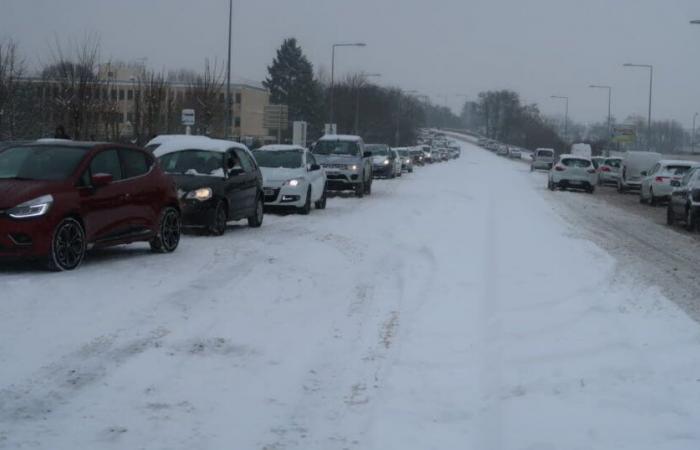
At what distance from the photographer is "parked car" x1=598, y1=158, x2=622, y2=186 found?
52.6m

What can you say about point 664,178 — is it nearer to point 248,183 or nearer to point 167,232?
point 248,183

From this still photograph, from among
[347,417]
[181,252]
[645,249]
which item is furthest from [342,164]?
[347,417]

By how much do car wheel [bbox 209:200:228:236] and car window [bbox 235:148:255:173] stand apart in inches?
71.2

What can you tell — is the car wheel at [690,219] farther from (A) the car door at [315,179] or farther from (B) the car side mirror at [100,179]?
(B) the car side mirror at [100,179]

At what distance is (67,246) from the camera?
12.0m

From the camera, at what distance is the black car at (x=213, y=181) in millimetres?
17188

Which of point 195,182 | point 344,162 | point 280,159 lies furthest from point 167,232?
point 344,162

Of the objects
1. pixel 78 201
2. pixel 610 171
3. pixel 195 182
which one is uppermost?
pixel 610 171

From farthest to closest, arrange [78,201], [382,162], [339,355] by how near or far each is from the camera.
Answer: [382,162] → [78,201] → [339,355]

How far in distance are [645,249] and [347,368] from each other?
11.5m

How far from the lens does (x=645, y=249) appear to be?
1825 cm

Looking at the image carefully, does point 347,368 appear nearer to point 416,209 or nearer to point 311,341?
point 311,341

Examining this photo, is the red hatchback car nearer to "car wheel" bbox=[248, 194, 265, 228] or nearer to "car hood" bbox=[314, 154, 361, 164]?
"car wheel" bbox=[248, 194, 265, 228]

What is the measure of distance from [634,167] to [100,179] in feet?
123
